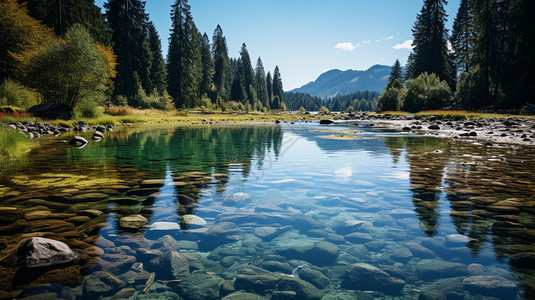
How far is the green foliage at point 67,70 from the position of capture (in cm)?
2136

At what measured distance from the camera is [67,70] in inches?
855

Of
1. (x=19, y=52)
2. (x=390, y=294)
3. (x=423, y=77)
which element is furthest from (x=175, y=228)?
(x=423, y=77)

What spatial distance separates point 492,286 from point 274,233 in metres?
2.37

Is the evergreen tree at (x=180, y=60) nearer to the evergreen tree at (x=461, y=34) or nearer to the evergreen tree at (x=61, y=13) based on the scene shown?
the evergreen tree at (x=61, y=13)

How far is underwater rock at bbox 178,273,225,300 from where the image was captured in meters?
2.53

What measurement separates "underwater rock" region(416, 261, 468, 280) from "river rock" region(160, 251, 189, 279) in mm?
2394

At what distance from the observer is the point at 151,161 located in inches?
378

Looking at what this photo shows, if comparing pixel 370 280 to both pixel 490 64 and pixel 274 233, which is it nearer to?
pixel 274 233

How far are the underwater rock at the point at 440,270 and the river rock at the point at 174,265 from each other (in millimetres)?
2394

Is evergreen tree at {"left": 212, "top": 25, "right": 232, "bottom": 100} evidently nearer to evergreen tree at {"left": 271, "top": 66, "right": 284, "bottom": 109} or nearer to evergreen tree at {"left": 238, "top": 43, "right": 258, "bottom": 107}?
evergreen tree at {"left": 238, "top": 43, "right": 258, "bottom": 107}

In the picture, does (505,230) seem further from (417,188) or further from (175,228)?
(175,228)

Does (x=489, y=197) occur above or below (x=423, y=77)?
below

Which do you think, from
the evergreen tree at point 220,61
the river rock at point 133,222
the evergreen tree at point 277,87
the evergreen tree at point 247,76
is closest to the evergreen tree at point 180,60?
the evergreen tree at point 220,61

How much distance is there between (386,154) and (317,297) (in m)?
9.72
